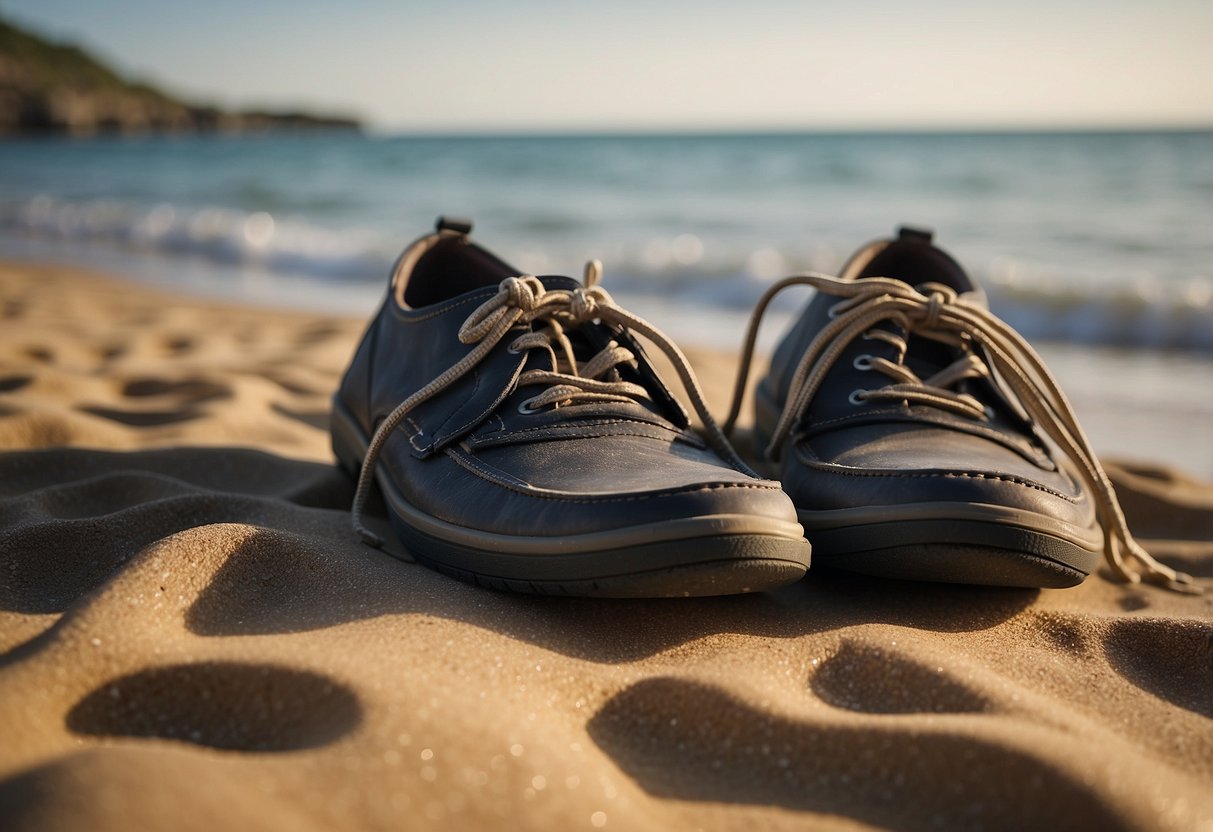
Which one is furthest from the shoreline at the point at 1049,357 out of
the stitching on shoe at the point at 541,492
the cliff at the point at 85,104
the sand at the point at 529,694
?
the cliff at the point at 85,104

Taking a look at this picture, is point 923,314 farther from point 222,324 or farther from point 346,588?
point 222,324

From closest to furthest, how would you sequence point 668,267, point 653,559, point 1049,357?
point 653,559
point 1049,357
point 668,267

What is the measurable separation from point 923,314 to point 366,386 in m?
1.22

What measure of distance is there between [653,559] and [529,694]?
261 millimetres

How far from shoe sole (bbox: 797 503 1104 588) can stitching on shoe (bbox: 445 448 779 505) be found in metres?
0.27

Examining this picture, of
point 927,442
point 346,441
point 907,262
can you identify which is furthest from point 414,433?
point 907,262

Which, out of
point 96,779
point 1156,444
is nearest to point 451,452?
point 96,779

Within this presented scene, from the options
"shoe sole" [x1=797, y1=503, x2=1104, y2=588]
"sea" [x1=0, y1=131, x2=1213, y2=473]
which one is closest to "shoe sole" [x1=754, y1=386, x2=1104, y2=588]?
"shoe sole" [x1=797, y1=503, x2=1104, y2=588]

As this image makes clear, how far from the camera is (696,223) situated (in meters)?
10.9

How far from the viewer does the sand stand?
104 cm

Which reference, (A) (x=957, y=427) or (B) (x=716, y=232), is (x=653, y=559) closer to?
(A) (x=957, y=427)

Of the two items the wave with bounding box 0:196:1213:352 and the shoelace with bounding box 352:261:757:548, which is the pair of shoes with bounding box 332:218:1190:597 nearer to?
the shoelace with bounding box 352:261:757:548

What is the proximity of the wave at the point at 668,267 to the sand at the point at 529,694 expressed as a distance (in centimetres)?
368

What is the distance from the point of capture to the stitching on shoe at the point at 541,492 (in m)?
1.45
